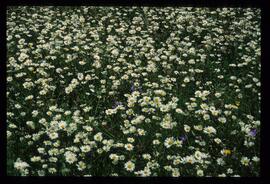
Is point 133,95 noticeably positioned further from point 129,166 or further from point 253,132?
point 253,132

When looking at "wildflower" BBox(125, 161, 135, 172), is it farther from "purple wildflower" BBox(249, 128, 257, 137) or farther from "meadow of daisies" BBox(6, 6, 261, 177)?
"purple wildflower" BBox(249, 128, 257, 137)

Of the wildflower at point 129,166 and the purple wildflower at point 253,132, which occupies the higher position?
the purple wildflower at point 253,132

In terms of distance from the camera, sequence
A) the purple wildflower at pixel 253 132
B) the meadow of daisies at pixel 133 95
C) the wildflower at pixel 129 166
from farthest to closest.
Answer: the purple wildflower at pixel 253 132 → the meadow of daisies at pixel 133 95 → the wildflower at pixel 129 166

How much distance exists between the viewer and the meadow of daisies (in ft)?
13.7

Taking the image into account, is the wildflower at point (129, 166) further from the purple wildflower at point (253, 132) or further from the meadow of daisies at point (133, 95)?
the purple wildflower at point (253, 132)

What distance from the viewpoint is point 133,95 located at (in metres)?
5.28

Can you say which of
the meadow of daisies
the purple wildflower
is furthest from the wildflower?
the purple wildflower

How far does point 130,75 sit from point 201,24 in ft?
9.19

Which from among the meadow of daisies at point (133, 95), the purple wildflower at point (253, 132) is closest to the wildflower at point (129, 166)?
the meadow of daisies at point (133, 95)

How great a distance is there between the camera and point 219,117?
4.92 metres

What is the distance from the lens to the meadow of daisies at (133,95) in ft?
13.7

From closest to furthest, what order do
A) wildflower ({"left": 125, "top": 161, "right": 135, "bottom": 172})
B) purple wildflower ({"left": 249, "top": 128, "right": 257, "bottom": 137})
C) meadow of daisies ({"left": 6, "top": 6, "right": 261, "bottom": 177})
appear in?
wildflower ({"left": 125, "top": 161, "right": 135, "bottom": 172})
meadow of daisies ({"left": 6, "top": 6, "right": 261, "bottom": 177})
purple wildflower ({"left": 249, "top": 128, "right": 257, "bottom": 137})

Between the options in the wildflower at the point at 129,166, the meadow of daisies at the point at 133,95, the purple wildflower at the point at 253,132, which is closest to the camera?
the wildflower at the point at 129,166
